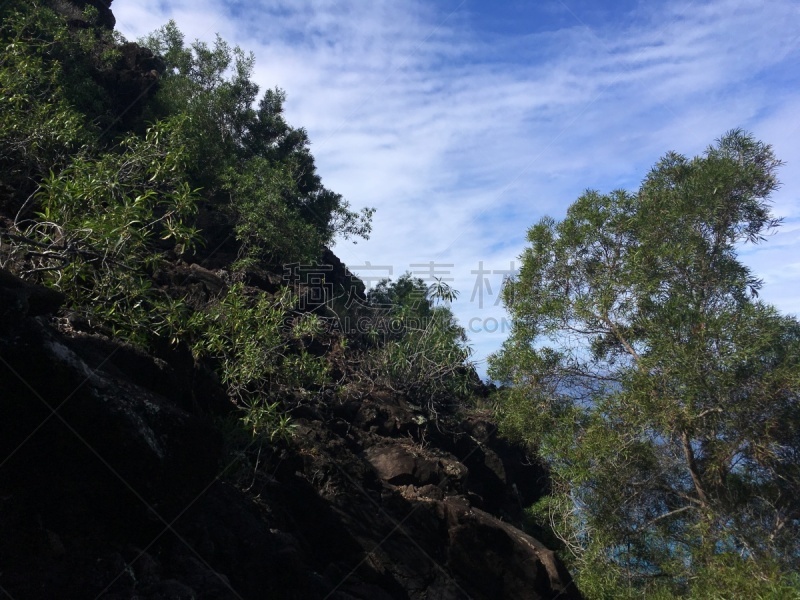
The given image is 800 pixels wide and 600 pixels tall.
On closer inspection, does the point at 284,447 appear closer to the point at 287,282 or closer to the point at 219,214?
the point at 287,282

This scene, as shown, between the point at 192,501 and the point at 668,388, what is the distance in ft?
25.5

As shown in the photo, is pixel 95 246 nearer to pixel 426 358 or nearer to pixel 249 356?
pixel 249 356

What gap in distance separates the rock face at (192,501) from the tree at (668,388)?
5.73 feet

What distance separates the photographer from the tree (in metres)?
9.85

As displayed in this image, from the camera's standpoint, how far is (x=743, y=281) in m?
10.9

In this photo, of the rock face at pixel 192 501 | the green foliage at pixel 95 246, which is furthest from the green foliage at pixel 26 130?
the rock face at pixel 192 501

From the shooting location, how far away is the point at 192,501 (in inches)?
233

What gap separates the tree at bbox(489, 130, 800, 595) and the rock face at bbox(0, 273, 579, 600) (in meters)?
1.75

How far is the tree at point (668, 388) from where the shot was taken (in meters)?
9.85

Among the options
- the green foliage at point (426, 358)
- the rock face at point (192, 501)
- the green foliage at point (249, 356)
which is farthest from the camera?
the green foliage at point (426, 358)

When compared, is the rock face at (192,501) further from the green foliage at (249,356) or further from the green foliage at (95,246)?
the green foliage at (95,246)

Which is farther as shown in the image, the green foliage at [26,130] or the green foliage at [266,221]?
the green foliage at [266,221]

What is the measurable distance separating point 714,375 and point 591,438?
2284 mm

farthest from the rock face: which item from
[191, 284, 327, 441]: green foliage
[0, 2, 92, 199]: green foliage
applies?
[0, 2, 92, 199]: green foliage
